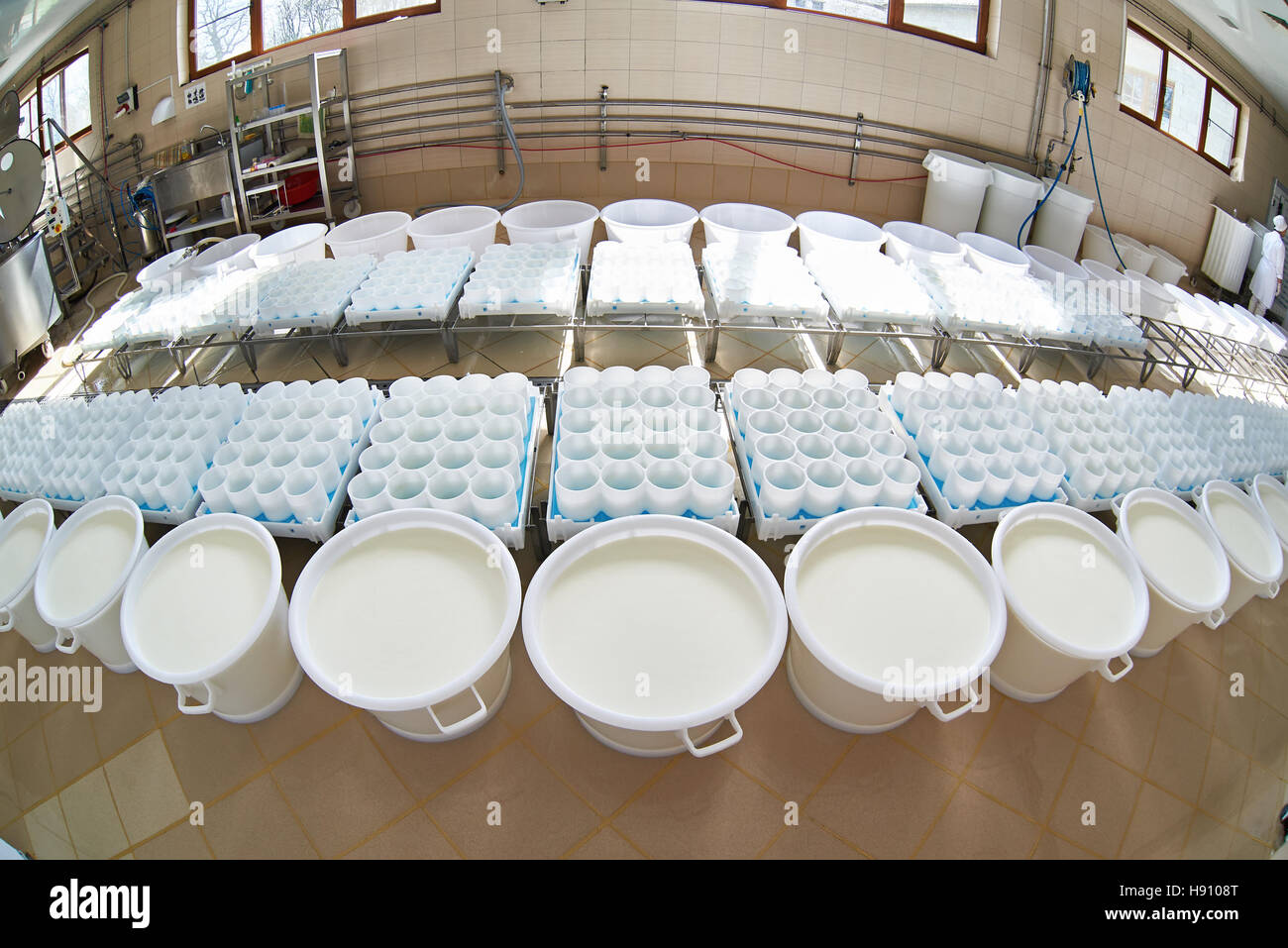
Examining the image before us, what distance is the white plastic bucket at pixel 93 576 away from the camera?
1374 mm

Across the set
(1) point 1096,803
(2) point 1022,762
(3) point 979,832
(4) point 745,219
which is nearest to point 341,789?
(3) point 979,832

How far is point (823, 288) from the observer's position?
8.92 feet

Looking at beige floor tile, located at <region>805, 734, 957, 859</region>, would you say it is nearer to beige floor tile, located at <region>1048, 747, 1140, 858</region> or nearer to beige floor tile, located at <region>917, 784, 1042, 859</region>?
beige floor tile, located at <region>917, 784, 1042, 859</region>

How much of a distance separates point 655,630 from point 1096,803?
3.79 feet

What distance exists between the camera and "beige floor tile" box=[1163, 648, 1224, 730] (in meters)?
1.52

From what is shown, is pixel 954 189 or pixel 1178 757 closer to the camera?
pixel 1178 757

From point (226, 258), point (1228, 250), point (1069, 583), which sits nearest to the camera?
point (1069, 583)

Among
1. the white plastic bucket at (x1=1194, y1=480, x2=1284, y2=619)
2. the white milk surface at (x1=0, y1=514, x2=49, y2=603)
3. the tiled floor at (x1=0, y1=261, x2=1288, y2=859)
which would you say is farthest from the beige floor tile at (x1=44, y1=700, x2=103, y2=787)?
the white plastic bucket at (x1=1194, y1=480, x2=1284, y2=619)

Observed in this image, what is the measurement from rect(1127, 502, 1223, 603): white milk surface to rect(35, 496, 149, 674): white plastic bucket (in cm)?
269

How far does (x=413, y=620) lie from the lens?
4.23 feet

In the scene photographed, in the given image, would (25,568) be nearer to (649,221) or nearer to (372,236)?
(372,236)

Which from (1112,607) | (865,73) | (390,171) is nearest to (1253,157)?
(1112,607)

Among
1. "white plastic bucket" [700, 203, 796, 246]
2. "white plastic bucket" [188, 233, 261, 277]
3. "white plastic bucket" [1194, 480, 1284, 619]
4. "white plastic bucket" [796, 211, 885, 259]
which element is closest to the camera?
"white plastic bucket" [1194, 480, 1284, 619]

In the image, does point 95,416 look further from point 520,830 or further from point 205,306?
point 520,830
